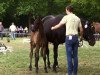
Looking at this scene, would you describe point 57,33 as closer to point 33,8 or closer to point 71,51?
point 71,51

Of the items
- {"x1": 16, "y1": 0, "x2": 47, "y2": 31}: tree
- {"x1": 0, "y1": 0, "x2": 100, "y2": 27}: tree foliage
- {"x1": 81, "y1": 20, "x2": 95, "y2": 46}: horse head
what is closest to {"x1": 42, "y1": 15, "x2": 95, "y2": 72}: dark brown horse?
{"x1": 81, "y1": 20, "x2": 95, "y2": 46}: horse head

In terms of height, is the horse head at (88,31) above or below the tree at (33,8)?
above

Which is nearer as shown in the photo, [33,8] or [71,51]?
[71,51]

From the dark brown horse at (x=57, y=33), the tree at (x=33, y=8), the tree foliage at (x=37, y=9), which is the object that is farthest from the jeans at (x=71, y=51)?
the tree at (x=33, y=8)

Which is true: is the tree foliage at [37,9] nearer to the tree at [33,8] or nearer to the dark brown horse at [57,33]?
the tree at [33,8]

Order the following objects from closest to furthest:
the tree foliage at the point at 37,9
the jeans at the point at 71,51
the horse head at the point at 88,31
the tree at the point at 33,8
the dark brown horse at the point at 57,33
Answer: the jeans at the point at 71,51 → the dark brown horse at the point at 57,33 → the horse head at the point at 88,31 → the tree foliage at the point at 37,9 → the tree at the point at 33,8

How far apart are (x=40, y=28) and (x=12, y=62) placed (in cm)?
398

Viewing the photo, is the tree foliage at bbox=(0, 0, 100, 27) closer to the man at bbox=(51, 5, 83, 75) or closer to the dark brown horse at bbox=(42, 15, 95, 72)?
the dark brown horse at bbox=(42, 15, 95, 72)

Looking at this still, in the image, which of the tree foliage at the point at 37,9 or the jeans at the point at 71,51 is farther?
the tree foliage at the point at 37,9

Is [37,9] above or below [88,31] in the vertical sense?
below

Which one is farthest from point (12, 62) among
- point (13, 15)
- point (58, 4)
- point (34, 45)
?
point (13, 15)

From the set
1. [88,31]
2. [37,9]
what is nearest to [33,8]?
[37,9]

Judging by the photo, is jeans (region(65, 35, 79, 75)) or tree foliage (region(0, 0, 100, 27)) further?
tree foliage (region(0, 0, 100, 27))

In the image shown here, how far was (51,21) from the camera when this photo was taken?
15.0 m
